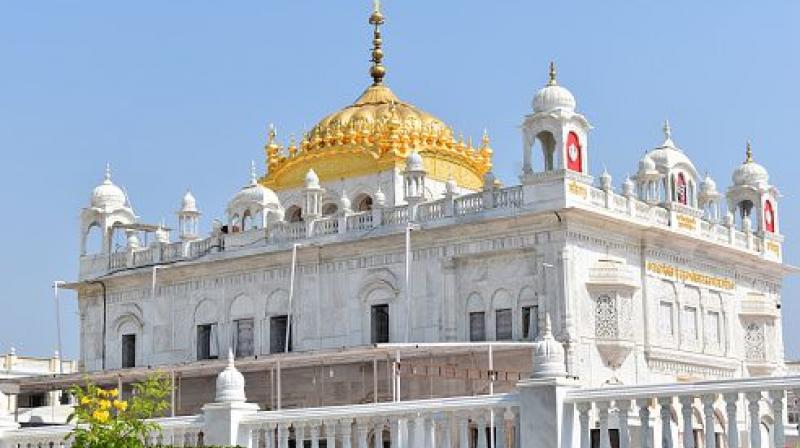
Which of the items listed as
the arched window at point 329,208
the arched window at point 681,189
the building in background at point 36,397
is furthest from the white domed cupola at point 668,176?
the building in background at point 36,397

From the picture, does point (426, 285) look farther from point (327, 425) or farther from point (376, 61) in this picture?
point (327, 425)

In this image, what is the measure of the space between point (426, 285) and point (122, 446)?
17222 mm

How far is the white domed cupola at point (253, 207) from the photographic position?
3556cm

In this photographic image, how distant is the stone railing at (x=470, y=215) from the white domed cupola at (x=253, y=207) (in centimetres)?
88

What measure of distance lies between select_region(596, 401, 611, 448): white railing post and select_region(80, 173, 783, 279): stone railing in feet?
50.2

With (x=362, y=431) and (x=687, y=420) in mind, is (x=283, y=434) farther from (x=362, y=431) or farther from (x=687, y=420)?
(x=687, y=420)

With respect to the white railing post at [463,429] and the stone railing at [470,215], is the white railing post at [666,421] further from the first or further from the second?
the stone railing at [470,215]

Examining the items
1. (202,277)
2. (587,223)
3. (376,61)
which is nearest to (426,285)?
(587,223)

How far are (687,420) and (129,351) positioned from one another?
25.5 m

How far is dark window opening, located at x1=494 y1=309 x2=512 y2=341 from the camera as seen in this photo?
2995cm

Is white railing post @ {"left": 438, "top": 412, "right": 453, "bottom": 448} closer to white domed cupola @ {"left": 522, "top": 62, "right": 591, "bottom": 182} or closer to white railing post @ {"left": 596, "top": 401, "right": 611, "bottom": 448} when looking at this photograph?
white railing post @ {"left": 596, "top": 401, "right": 611, "bottom": 448}

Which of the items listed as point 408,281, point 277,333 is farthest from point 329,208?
point 408,281

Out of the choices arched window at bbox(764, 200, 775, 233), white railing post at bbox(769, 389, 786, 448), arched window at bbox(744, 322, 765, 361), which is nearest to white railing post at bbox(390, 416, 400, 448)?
white railing post at bbox(769, 389, 786, 448)

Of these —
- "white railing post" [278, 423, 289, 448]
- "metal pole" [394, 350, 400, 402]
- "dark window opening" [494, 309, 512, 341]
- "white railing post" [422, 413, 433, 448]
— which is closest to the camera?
"white railing post" [422, 413, 433, 448]
